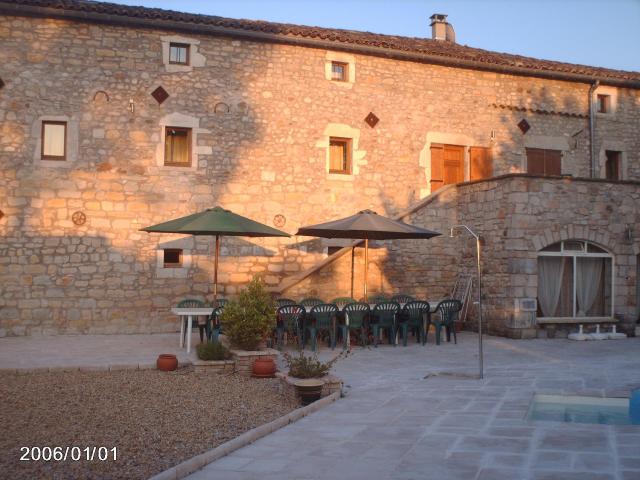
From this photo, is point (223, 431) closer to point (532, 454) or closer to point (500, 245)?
point (532, 454)

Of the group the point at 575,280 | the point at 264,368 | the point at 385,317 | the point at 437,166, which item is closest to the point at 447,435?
the point at 264,368

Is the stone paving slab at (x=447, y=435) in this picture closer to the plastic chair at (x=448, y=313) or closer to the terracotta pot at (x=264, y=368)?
the terracotta pot at (x=264, y=368)

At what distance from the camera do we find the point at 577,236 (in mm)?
11719

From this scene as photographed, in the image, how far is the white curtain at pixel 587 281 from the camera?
12.0m

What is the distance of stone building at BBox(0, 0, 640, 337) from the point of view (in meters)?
11.4

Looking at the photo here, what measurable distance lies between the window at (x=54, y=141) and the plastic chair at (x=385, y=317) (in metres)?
6.30

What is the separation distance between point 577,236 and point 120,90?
8.81 meters

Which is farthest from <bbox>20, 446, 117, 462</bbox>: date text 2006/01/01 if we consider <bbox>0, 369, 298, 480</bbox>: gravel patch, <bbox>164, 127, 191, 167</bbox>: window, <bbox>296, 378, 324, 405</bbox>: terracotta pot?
<bbox>164, 127, 191, 167</bbox>: window

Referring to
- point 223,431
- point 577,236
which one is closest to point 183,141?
point 577,236

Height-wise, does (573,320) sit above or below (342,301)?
below

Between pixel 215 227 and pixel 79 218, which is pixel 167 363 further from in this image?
pixel 79 218

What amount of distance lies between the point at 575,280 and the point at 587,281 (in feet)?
0.97

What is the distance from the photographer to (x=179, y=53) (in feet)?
40.7

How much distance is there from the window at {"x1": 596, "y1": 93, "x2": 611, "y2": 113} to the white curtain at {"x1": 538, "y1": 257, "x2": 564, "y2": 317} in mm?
5921
